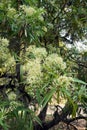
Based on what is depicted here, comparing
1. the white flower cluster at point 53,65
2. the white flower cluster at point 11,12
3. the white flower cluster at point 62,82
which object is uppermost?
the white flower cluster at point 11,12

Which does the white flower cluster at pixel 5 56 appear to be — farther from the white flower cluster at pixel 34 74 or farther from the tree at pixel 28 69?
the white flower cluster at pixel 34 74

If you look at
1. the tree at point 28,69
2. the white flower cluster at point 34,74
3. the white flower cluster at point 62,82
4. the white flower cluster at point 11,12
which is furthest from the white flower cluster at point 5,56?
the white flower cluster at point 62,82

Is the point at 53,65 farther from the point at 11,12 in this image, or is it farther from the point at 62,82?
the point at 11,12

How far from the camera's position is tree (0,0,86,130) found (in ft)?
5.34

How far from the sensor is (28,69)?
1.74 metres

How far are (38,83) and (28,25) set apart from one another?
0.62 metres

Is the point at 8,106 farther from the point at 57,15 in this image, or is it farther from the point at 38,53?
the point at 57,15

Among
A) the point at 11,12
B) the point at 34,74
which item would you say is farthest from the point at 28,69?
the point at 11,12

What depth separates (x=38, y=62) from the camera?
5.61ft

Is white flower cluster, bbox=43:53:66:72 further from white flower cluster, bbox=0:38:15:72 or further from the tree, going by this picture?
white flower cluster, bbox=0:38:15:72

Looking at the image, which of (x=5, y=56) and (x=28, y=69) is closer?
(x=28, y=69)

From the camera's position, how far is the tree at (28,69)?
1.63 metres

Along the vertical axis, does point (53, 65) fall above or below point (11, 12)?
below

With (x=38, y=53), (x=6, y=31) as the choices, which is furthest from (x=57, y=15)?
(x=38, y=53)
